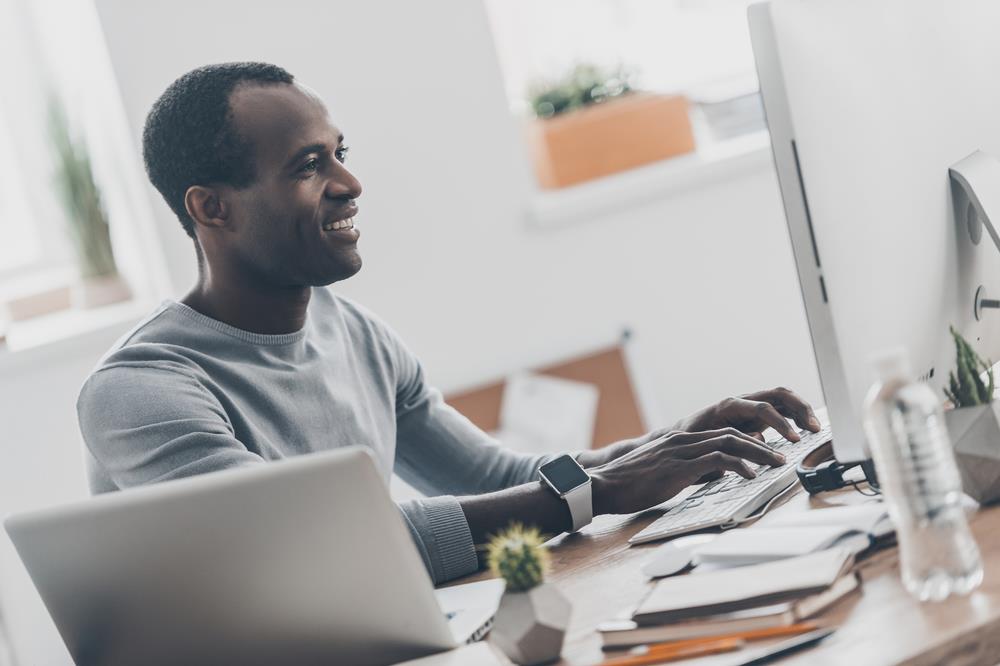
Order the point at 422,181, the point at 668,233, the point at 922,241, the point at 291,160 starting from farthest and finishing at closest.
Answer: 1. the point at 668,233
2. the point at 422,181
3. the point at 291,160
4. the point at 922,241

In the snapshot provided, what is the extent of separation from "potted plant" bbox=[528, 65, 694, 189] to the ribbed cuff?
6.16 feet

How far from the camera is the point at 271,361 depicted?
167cm

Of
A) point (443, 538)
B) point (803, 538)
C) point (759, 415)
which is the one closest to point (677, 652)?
point (803, 538)

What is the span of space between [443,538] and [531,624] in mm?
421

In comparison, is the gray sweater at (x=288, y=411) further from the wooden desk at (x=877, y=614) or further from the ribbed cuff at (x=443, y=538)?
the wooden desk at (x=877, y=614)

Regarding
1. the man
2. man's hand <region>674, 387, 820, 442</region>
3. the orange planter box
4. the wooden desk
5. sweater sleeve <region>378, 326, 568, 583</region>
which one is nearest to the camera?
the wooden desk

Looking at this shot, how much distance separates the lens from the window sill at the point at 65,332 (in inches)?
103

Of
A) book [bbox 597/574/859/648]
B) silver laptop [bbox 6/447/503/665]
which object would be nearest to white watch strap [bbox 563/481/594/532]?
silver laptop [bbox 6/447/503/665]

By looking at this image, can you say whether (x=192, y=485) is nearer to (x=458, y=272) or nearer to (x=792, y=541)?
(x=792, y=541)

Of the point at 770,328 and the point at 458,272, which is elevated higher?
the point at 458,272

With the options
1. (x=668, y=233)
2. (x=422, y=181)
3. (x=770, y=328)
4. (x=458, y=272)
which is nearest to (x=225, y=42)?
(x=422, y=181)

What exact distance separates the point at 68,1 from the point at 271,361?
1.46 metres

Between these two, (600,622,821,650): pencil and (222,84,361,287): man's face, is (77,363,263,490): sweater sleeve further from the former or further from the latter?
(600,622,821,650): pencil

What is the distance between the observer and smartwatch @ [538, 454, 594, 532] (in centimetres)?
143
